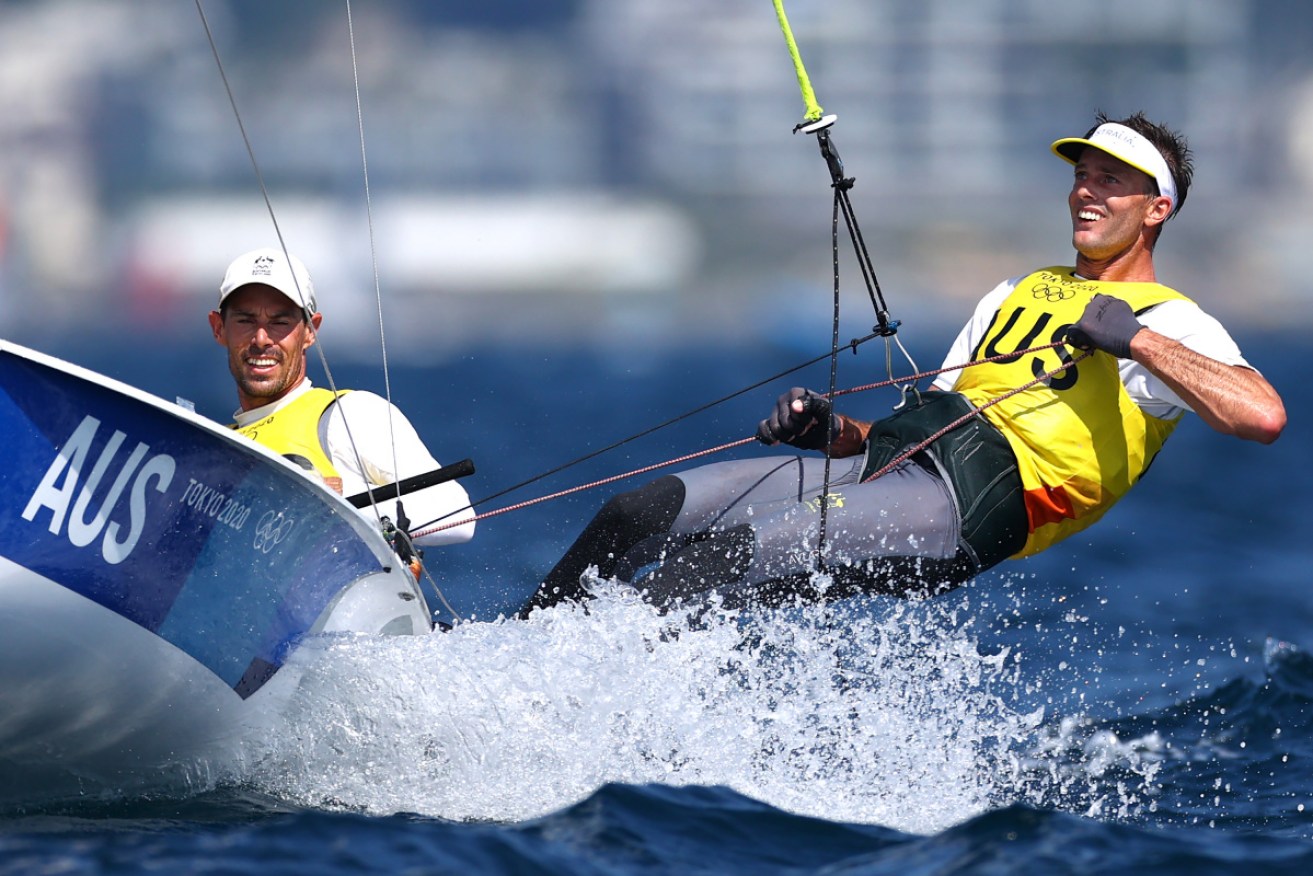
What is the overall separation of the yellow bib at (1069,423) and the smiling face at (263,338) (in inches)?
58.6

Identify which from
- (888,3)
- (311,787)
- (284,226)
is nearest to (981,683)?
(311,787)

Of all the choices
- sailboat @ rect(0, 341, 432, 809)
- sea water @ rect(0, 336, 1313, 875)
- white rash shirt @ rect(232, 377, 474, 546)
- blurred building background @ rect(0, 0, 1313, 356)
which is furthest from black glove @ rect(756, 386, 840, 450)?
blurred building background @ rect(0, 0, 1313, 356)

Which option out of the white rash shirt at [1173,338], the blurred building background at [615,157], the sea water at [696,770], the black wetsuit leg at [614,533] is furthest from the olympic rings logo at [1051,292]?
the blurred building background at [615,157]

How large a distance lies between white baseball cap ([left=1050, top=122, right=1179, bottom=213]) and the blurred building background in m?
38.8

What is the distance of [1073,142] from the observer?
3.93 metres

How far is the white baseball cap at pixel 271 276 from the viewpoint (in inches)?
152

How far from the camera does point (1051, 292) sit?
3.93 metres

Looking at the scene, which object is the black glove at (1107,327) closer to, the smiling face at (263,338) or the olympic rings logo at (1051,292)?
the olympic rings logo at (1051,292)

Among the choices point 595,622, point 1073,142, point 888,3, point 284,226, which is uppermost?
point 888,3

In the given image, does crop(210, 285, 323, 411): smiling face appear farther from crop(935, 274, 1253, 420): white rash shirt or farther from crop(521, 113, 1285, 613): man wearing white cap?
crop(935, 274, 1253, 420): white rash shirt

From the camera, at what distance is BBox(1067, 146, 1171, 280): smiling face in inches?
153

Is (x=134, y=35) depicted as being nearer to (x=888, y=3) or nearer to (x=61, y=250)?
(x=61, y=250)

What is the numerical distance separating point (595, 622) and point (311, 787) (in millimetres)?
624

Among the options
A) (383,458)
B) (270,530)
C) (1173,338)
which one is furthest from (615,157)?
(270,530)
